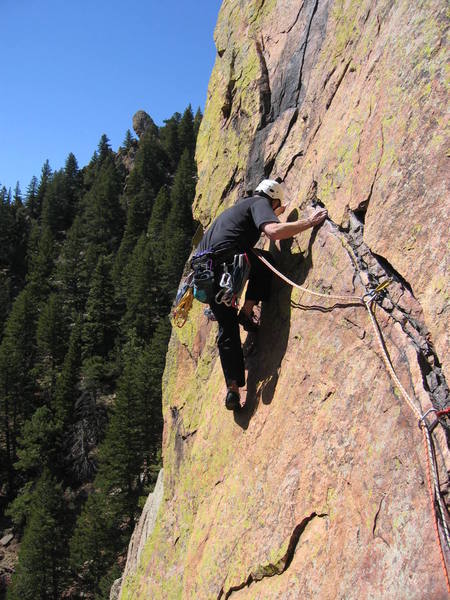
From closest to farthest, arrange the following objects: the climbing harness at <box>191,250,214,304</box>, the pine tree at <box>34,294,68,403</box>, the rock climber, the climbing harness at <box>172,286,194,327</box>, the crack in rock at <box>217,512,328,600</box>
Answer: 1. the crack in rock at <box>217,512,328,600</box>
2. the climbing harness at <box>191,250,214,304</box>
3. the rock climber
4. the climbing harness at <box>172,286,194,327</box>
5. the pine tree at <box>34,294,68,403</box>

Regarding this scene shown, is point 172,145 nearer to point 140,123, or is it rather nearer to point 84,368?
point 140,123

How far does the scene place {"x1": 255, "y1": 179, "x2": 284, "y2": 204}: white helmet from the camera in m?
5.25

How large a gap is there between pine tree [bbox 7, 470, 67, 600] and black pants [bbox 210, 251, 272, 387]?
33.1 metres

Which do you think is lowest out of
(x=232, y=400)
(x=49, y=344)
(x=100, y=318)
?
(x=232, y=400)

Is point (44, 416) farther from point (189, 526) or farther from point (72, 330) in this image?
point (189, 526)

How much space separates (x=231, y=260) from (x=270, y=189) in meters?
0.89

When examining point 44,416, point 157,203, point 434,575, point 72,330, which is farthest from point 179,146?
point 434,575

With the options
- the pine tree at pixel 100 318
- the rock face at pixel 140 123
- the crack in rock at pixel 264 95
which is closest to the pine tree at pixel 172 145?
the rock face at pixel 140 123

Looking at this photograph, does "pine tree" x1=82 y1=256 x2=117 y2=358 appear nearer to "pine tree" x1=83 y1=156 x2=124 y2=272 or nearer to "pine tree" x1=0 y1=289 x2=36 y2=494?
"pine tree" x1=0 y1=289 x2=36 y2=494

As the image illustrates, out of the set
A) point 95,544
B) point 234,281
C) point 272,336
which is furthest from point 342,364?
point 95,544

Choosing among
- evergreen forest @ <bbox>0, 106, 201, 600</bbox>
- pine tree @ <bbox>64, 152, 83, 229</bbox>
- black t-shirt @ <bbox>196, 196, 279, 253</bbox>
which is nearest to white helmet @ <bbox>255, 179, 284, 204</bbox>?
black t-shirt @ <bbox>196, 196, 279, 253</bbox>

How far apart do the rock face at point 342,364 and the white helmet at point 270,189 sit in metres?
0.30

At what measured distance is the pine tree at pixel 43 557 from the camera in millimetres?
31484

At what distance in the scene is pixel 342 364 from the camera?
385 centimetres
